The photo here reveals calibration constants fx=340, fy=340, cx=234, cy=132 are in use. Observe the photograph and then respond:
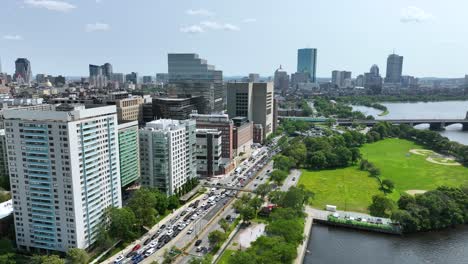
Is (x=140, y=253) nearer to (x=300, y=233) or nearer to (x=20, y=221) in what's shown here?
(x=20, y=221)

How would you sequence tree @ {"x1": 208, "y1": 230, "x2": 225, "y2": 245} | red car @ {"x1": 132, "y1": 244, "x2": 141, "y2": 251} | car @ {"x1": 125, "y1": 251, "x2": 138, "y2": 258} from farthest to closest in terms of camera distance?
1. red car @ {"x1": 132, "y1": 244, "x2": 141, "y2": 251}
2. tree @ {"x1": 208, "y1": 230, "x2": 225, "y2": 245}
3. car @ {"x1": 125, "y1": 251, "x2": 138, "y2": 258}

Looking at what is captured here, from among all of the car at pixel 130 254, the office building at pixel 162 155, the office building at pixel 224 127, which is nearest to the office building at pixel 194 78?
the office building at pixel 224 127

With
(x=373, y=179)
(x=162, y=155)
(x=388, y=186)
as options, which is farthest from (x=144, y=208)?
(x=373, y=179)

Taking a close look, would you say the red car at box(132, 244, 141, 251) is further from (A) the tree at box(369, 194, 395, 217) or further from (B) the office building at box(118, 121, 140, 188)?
(A) the tree at box(369, 194, 395, 217)

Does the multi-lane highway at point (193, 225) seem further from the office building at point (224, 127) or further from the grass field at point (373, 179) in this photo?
the grass field at point (373, 179)

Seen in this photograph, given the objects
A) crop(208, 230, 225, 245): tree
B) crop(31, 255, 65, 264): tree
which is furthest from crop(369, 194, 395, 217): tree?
crop(31, 255, 65, 264): tree

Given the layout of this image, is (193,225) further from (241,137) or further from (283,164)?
(241,137)

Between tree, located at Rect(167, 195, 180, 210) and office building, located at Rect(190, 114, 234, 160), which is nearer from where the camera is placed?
tree, located at Rect(167, 195, 180, 210)
